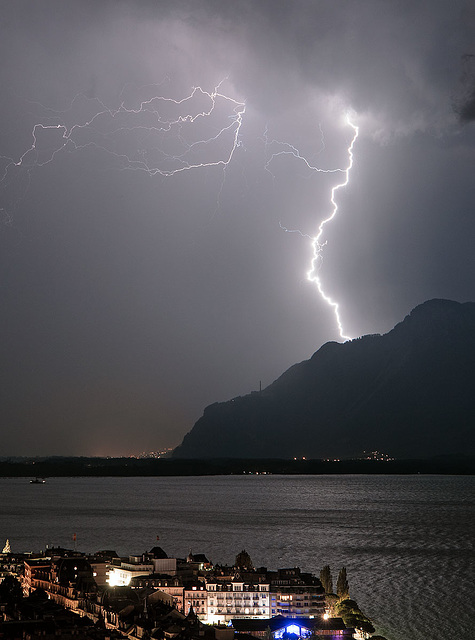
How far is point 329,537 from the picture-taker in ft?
234

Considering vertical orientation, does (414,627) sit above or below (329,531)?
below

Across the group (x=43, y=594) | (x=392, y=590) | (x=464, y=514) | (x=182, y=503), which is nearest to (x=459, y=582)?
(x=392, y=590)

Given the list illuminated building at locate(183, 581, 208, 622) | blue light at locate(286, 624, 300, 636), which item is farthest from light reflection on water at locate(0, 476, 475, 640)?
illuminated building at locate(183, 581, 208, 622)

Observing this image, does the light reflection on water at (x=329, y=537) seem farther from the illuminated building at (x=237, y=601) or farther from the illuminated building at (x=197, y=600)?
the illuminated building at (x=197, y=600)

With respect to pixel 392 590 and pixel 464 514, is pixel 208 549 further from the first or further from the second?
pixel 464 514

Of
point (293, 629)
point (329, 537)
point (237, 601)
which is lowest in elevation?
point (293, 629)

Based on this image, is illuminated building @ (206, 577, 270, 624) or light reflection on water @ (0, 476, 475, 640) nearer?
illuminated building @ (206, 577, 270, 624)

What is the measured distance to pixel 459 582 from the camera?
48.0m

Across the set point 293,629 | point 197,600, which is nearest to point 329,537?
point 197,600

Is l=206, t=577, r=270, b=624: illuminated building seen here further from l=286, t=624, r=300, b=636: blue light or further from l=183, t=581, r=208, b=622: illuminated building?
l=286, t=624, r=300, b=636: blue light

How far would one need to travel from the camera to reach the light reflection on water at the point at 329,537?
41.0m

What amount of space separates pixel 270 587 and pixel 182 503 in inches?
3321

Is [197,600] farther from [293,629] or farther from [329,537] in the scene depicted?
[329,537]

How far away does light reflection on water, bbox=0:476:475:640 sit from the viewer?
41.0m
